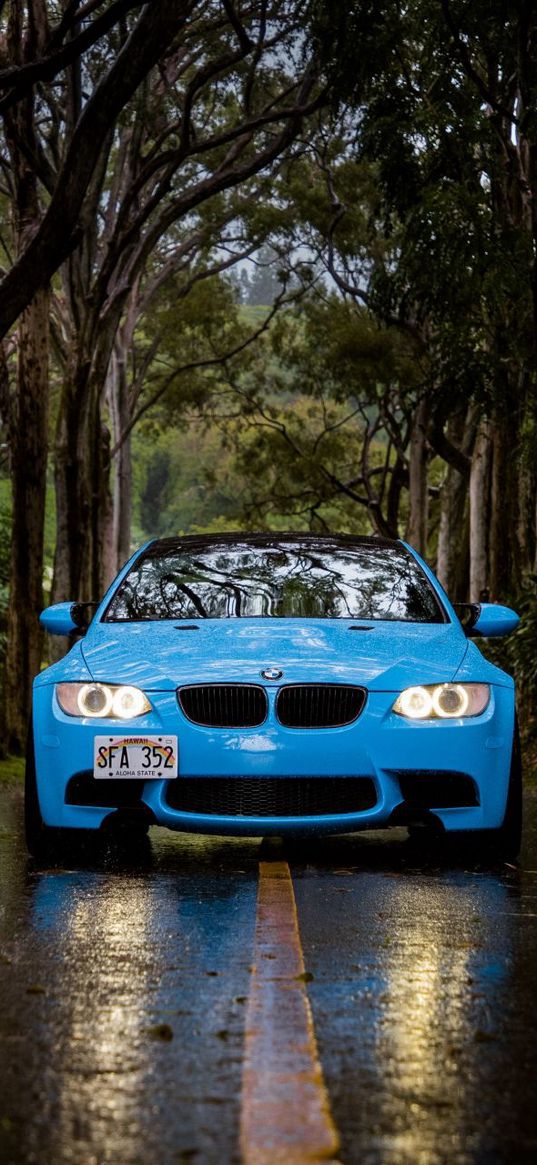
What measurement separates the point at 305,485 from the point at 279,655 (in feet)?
113

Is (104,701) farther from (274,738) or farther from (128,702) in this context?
(274,738)

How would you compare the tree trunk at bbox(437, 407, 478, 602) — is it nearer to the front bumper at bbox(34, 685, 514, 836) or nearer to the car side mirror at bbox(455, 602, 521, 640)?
the car side mirror at bbox(455, 602, 521, 640)

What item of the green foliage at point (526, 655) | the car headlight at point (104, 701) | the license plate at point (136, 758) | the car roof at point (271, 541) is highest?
the car roof at point (271, 541)

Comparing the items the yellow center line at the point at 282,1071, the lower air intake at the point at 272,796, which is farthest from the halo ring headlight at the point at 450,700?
the yellow center line at the point at 282,1071

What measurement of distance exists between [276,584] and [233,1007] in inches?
159

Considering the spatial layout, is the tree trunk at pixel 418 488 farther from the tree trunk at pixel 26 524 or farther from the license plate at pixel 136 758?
the license plate at pixel 136 758

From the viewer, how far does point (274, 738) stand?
6422 mm

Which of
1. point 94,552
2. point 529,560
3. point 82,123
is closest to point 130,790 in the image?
point 82,123

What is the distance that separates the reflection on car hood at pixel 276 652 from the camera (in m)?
6.56

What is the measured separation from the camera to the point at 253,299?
10881 cm

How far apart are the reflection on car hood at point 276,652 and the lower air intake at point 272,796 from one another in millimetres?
375

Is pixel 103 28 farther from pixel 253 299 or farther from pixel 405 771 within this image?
pixel 253 299

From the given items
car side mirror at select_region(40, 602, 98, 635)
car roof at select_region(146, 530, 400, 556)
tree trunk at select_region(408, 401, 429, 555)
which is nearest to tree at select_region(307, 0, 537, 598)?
car roof at select_region(146, 530, 400, 556)

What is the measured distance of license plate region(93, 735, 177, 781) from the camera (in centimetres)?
641
